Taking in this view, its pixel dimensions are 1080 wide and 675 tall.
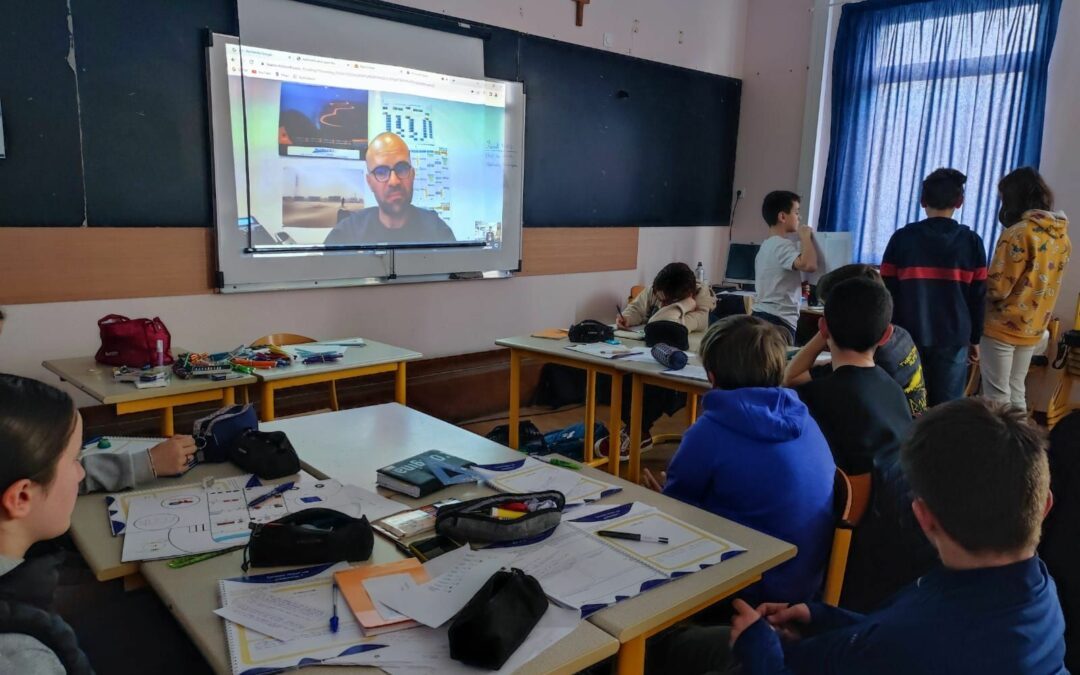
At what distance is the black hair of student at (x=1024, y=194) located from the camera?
370 centimetres

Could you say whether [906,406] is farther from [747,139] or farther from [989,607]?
[747,139]

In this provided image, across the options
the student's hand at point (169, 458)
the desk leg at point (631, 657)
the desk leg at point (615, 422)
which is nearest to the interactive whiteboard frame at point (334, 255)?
the desk leg at point (615, 422)

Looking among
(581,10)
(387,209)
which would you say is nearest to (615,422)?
(387,209)

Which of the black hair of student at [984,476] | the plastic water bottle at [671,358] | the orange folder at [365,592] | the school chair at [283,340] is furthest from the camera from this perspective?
the school chair at [283,340]

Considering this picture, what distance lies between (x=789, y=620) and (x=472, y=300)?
3.91m

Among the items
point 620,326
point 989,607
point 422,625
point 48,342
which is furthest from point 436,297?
point 989,607

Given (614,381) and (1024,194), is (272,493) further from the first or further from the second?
(1024,194)

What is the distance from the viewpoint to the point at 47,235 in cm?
330

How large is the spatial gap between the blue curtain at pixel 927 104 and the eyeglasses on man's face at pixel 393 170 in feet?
11.7

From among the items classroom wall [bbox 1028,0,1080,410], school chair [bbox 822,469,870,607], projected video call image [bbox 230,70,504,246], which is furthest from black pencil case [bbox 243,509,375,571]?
classroom wall [bbox 1028,0,1080,410]

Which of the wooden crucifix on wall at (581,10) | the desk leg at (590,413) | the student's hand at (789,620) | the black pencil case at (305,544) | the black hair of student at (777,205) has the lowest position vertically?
the desk leg at (590,413)

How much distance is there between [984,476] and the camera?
1062 millimetres

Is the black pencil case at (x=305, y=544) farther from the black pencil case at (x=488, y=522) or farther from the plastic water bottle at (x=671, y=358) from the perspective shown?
the plastic water bottle at (x=671, y=358)

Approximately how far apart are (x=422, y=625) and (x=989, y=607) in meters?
0.81
